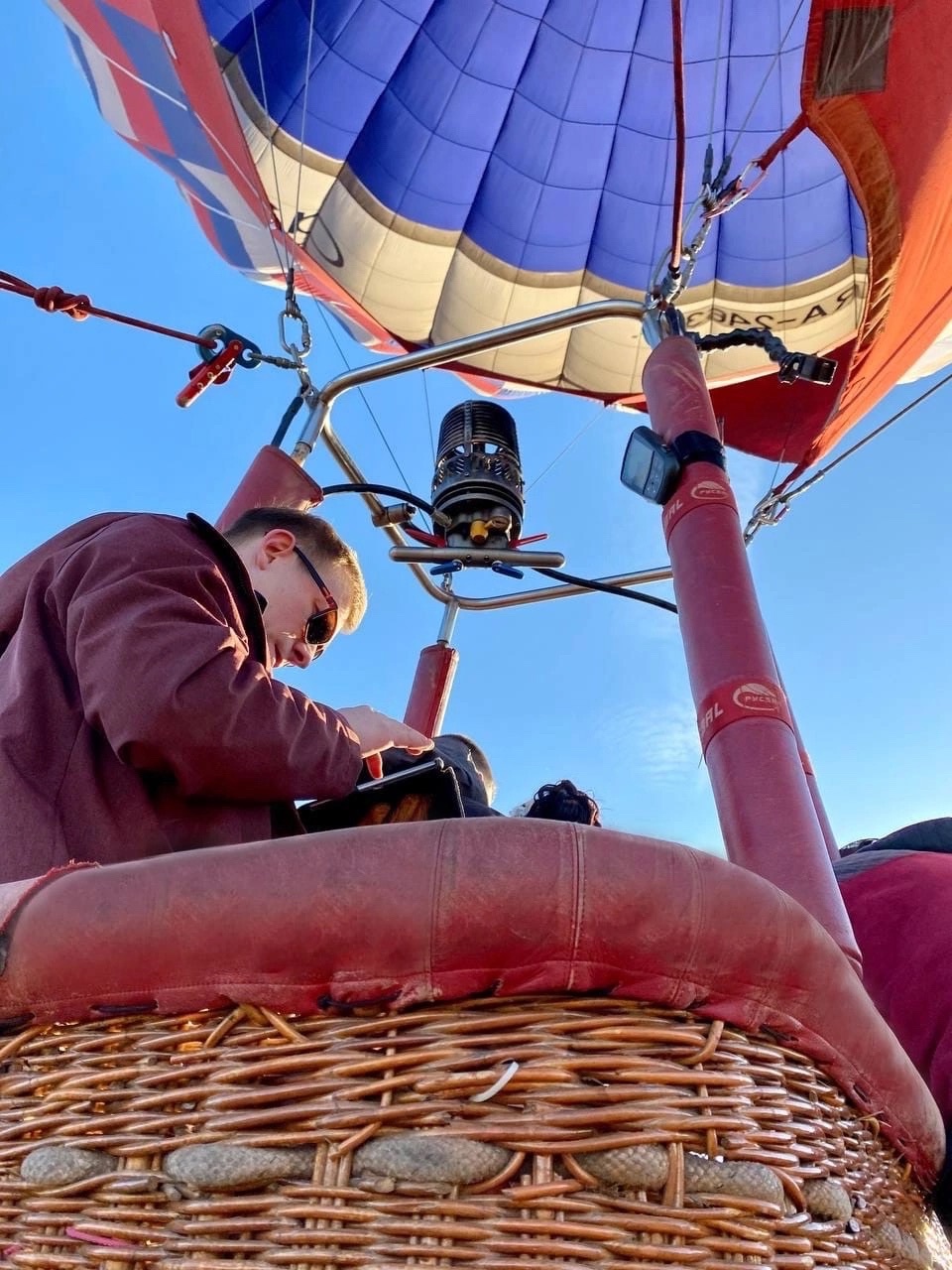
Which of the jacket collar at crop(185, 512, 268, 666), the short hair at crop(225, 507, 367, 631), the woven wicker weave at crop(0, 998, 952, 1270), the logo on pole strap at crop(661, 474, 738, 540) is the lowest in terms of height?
the woven wicker weave at crop(0, 998, 952, 1270)

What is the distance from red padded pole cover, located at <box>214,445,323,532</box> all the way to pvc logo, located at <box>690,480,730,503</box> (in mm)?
753

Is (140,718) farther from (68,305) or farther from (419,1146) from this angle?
(68,305)

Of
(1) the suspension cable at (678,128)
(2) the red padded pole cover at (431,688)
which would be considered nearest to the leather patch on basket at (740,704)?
(1) the suspension cable at (678,128)

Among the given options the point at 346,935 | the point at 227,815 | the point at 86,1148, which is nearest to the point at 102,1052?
the point at 86,1148

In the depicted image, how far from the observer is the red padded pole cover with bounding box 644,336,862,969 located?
1.25 m

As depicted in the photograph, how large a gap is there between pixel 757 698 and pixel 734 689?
1.4 inches

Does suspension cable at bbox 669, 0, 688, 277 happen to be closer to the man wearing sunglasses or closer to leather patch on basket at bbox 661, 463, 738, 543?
leather patch on basket at bbox 661, 463, 738, 543

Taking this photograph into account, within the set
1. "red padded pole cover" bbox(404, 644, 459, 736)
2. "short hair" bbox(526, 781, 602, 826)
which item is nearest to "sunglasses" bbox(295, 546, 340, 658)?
"short hair" bbox(526, 781, 602, 826)

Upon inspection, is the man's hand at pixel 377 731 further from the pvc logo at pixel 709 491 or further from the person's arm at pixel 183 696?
the pvc logo at pixel 709 491

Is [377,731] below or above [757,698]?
below

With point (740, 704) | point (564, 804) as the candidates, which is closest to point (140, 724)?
point (564, 804)

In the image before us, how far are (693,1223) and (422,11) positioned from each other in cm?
483

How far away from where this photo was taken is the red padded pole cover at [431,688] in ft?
9.96

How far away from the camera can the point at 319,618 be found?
117 cm
